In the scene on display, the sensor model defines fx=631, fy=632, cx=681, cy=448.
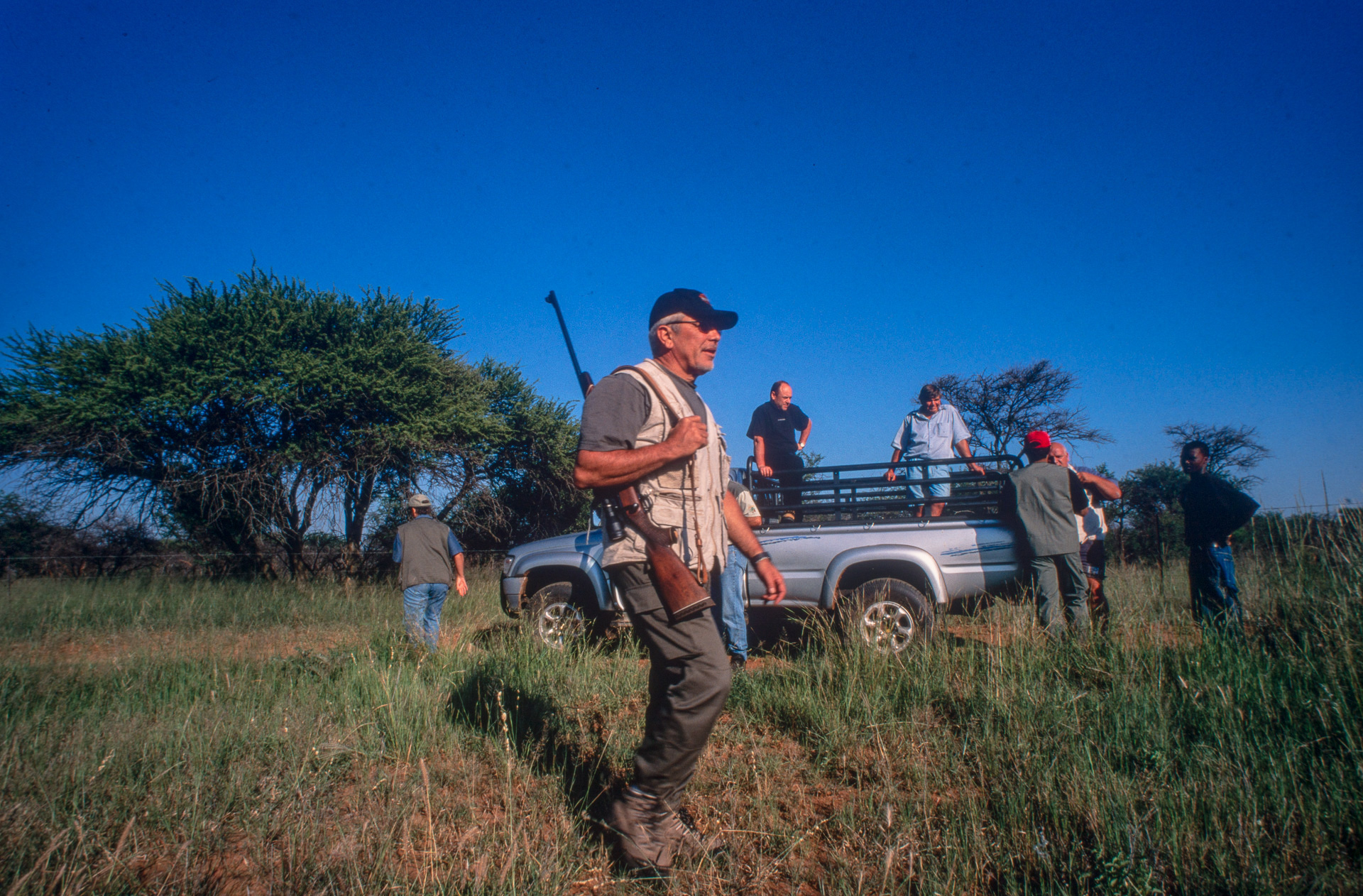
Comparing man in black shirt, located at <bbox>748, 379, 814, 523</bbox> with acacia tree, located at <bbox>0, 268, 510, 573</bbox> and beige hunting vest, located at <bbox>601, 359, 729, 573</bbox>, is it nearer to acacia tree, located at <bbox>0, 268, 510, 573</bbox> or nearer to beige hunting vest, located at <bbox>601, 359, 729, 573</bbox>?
beige hunting vest, located at <bbox>601, 359, 729, 573</bbox>

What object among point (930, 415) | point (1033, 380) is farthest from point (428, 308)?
point (1033, 380)

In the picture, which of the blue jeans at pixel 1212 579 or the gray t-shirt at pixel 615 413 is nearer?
the gray t-shirt at pixel 615 413

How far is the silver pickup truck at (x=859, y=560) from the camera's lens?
4957mm

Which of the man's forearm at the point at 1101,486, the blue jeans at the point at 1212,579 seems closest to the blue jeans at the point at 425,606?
the man's forearm at the point at 1101,486

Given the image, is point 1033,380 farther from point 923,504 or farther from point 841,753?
point 841,753

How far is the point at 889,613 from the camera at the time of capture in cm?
501

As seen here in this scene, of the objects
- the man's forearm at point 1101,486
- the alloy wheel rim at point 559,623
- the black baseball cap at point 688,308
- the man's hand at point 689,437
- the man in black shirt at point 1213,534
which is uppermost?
the black baseball cap at point 688,308

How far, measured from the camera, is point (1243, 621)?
4.38 m

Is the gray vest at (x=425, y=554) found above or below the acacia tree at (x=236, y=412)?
below

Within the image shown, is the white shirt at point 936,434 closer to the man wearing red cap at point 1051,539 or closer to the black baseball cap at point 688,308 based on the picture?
the man wearing red cap at point 1051,539

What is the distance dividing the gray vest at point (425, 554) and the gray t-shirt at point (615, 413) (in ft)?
16.7

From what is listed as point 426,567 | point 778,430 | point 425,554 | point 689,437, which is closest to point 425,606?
point 426,567

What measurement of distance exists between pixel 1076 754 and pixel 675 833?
1.77 metres

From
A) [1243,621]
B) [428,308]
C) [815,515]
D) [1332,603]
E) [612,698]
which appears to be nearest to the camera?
[1332,603]
